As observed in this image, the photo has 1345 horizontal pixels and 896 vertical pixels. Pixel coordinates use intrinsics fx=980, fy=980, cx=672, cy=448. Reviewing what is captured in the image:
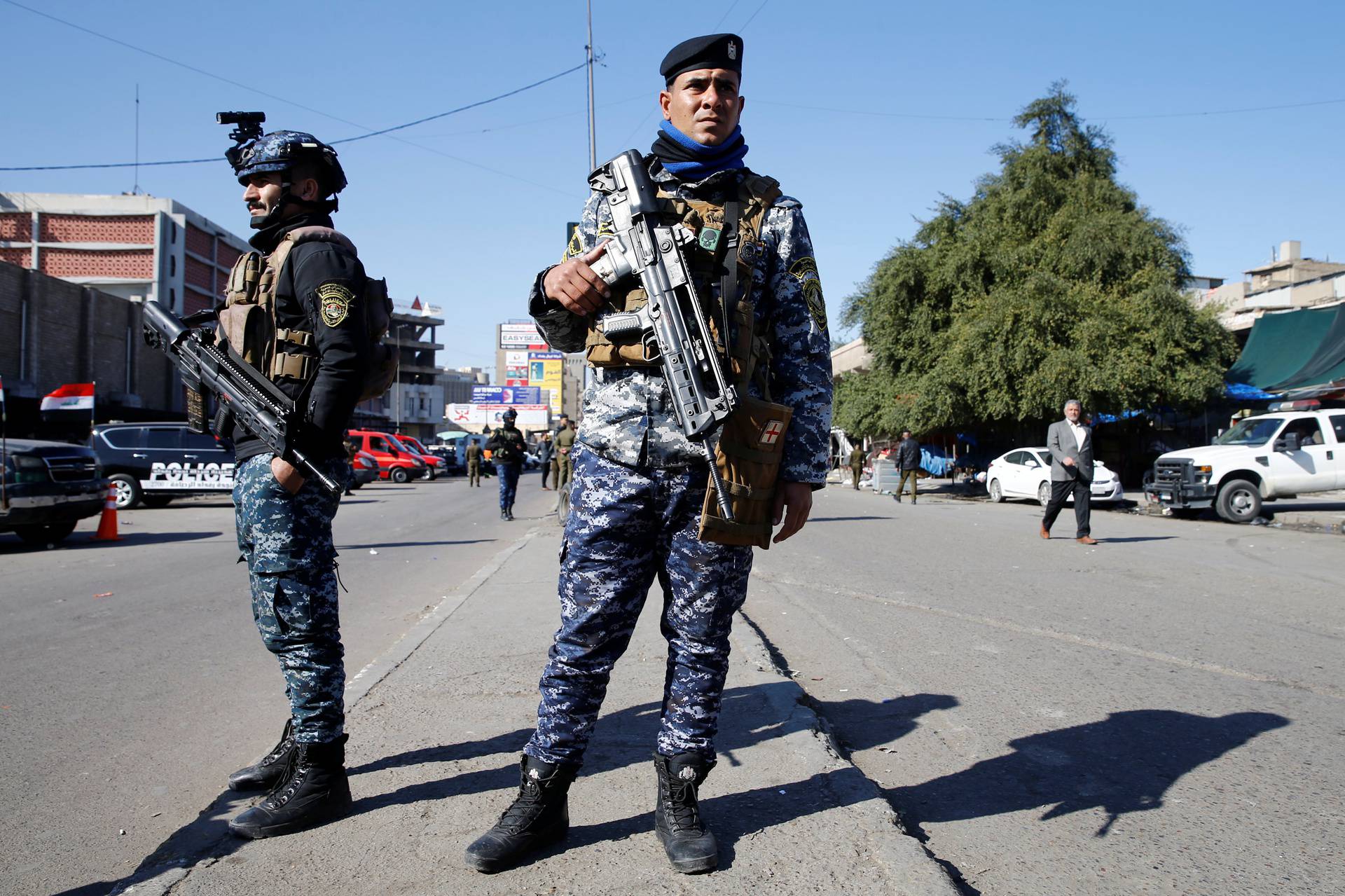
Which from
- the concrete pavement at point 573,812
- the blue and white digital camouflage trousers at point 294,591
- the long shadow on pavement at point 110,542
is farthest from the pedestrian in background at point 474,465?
the blue and white digital camouflage trousers at point 294,591

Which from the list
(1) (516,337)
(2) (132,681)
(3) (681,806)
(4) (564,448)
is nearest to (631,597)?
(3) (681,806)

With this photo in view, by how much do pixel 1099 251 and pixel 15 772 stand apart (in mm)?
27098

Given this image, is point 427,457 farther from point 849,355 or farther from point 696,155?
point 696,155

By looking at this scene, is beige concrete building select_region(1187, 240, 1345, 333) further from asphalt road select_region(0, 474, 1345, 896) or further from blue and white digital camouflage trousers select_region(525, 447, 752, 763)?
blue and white digital camouflage trousers select_region(525, 447, 752, 763)

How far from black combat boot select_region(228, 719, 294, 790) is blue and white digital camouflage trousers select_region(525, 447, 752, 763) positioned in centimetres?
101

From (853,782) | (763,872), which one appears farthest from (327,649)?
(853,782)

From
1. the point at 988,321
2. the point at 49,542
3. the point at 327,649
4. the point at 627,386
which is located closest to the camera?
the point at 627,386

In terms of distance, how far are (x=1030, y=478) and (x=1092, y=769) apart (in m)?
20.8

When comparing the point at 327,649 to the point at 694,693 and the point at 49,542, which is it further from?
the point at 49,542

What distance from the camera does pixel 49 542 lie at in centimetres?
1213

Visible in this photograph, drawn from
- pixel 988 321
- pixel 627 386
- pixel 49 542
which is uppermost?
pixel 988 321

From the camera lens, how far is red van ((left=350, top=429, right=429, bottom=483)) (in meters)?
36.1

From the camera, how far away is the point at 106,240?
43844 millimetres

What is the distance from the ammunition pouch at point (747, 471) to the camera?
8.14 ft
